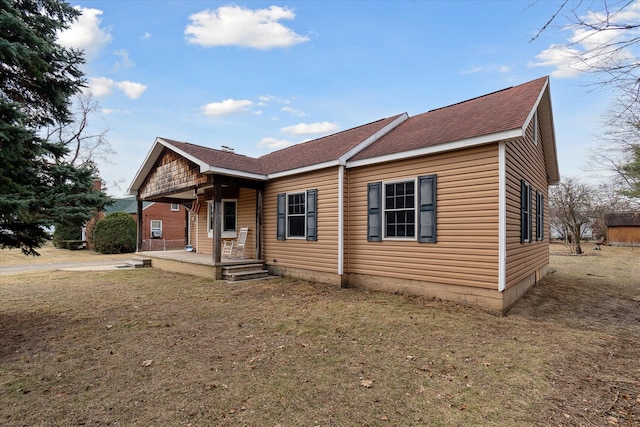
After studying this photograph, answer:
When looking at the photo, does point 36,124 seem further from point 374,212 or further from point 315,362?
point 374,212

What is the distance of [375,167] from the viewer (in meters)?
8.03

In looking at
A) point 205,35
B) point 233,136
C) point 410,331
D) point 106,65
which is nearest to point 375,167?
point 410,331

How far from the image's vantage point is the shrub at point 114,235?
69.1 ft

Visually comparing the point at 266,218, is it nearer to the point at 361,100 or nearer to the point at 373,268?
the point at 373,268

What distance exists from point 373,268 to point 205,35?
37.8ft

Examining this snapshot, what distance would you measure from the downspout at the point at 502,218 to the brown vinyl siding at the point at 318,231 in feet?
12.8

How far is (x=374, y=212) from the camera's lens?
7957 millimetres

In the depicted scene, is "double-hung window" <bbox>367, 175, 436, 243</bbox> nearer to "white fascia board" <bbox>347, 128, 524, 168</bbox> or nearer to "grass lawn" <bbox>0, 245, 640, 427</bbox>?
"white fascia board" <bbox>347, 128, 524, 168</bbox>

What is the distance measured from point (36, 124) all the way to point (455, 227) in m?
8.18

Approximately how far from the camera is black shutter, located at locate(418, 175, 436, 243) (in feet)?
22.6

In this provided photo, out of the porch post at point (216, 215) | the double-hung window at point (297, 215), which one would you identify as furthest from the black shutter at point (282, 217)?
the porch post at point (216, 215)

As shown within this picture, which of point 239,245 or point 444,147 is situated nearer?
point 444,147

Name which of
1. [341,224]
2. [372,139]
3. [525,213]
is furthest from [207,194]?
[525,213]

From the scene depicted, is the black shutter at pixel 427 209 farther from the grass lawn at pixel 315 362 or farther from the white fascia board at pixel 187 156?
the white fascia board at pixel 187 156
